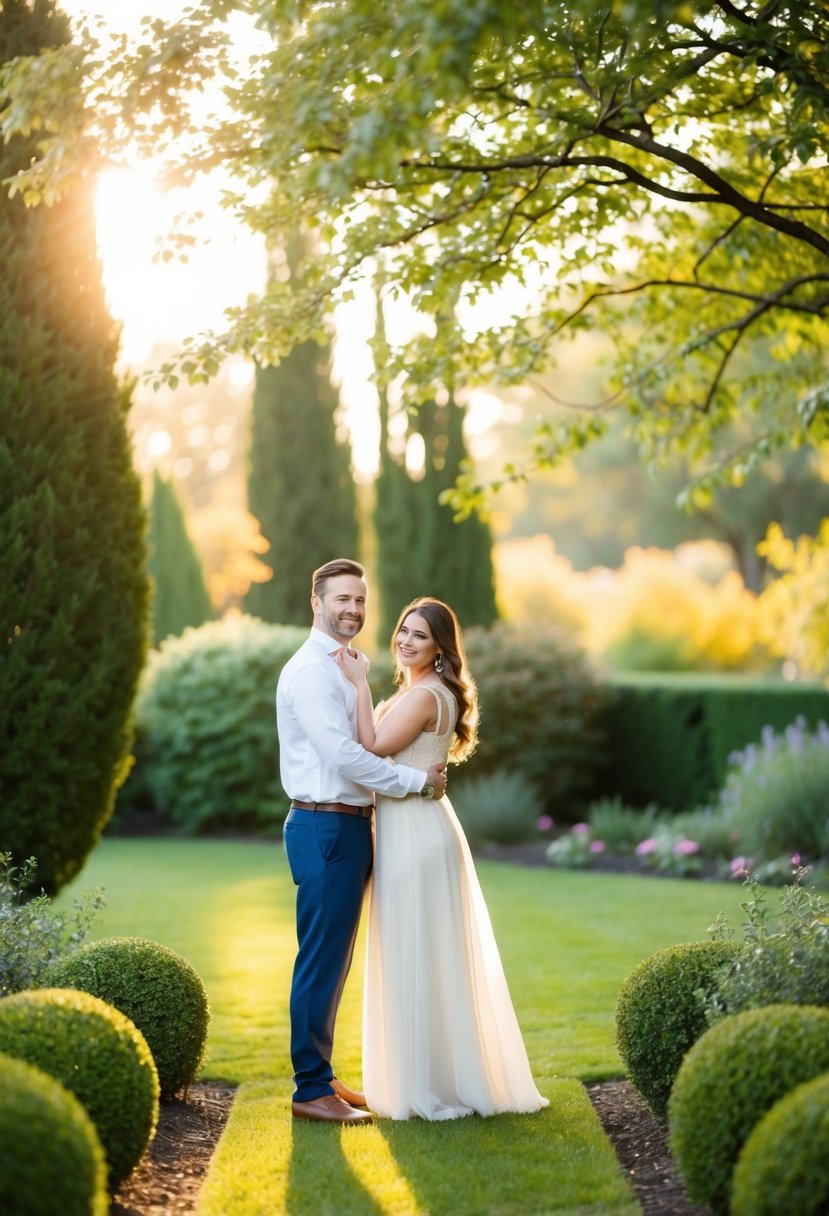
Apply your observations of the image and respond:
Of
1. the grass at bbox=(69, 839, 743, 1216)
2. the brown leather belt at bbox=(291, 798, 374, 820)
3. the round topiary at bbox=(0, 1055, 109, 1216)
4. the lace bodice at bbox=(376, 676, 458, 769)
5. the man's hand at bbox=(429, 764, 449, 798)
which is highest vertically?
the lace bodice at bbox=(376, 676, 458, 769)

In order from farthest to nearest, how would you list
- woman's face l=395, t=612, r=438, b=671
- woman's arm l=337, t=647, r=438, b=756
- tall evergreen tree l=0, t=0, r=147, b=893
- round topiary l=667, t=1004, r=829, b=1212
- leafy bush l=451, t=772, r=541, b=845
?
leafy bush l=451, t=772, r=541, b=845 < tall evergreen tree l=0, t=0, r=147, b=893 < woman's face l=395, t=612, r=438, b=671 < woman's arm l=337, t=647, r=438, b=756 < round topiary l=667, t=1004, r=829, b=1212

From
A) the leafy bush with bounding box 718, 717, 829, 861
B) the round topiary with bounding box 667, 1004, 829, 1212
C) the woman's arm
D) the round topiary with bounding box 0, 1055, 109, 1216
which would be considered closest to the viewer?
the round topiary with bounding box 0, 1055, 109, 1216

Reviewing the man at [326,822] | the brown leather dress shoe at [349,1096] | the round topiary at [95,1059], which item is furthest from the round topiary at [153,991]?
the round topiary at [95,1059]

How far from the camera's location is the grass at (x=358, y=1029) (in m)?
4.27

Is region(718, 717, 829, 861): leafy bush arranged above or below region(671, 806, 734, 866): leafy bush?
above

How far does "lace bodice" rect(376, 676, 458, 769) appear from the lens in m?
5.22

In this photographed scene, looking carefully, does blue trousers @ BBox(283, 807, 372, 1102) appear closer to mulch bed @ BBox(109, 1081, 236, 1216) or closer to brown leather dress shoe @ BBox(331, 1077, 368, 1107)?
brown leather dress shoe @ BBox(331, 1077, 368, 1107)

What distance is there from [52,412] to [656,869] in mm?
6853

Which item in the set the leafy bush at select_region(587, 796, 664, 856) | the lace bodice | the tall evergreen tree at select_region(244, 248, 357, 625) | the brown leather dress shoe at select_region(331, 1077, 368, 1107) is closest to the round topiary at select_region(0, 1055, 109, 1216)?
the brown leather dress shoe at select_region(331, 1077, 368, 1107)

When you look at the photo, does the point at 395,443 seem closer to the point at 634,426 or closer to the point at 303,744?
the point at 634,426

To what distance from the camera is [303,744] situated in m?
5.13

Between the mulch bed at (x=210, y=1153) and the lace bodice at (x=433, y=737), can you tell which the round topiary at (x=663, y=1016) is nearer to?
the mulch bed at (x=210, y=1153)

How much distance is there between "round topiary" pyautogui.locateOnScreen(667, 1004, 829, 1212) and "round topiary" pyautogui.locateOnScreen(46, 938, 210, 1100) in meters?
2.13

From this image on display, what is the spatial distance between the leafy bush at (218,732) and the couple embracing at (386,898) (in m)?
9.57
